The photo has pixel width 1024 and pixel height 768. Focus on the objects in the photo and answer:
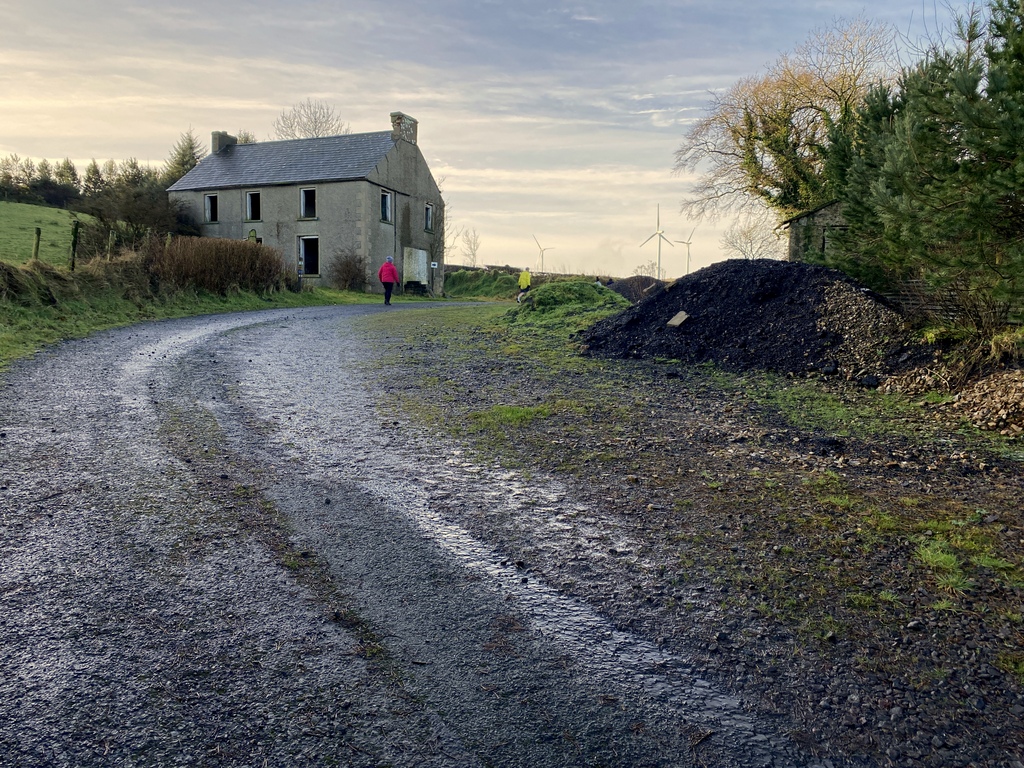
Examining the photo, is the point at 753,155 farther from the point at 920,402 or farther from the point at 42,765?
the point at 42,765

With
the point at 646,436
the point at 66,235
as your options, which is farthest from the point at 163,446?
the point at 66,235

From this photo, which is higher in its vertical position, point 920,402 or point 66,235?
point 66,235

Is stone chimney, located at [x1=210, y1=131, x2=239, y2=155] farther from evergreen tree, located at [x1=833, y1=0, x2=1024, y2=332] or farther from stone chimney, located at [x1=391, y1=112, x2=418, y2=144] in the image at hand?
evergreen tree, located at [x1=833, y1=0, x2=1024, y2=332]

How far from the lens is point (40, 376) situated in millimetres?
8727

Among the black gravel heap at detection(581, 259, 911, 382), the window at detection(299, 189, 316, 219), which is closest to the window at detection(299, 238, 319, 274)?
the window at detection(299, 189, 316, 219)

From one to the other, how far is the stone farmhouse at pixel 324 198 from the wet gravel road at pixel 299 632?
104 ft

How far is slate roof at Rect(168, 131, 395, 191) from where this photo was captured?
121ft

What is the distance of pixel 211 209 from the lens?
131 ft

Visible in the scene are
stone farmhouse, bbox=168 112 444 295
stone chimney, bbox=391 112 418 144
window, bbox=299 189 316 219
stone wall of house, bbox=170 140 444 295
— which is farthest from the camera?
stone chimney, bbox=391 112 418 144

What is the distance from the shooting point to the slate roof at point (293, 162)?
36969 millimetres

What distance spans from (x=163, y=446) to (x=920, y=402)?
8.42m

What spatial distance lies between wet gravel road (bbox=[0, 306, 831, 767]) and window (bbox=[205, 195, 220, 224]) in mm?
37708

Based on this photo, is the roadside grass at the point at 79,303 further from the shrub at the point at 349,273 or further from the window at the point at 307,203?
the window at the point at 307,203

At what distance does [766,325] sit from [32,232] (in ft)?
120
